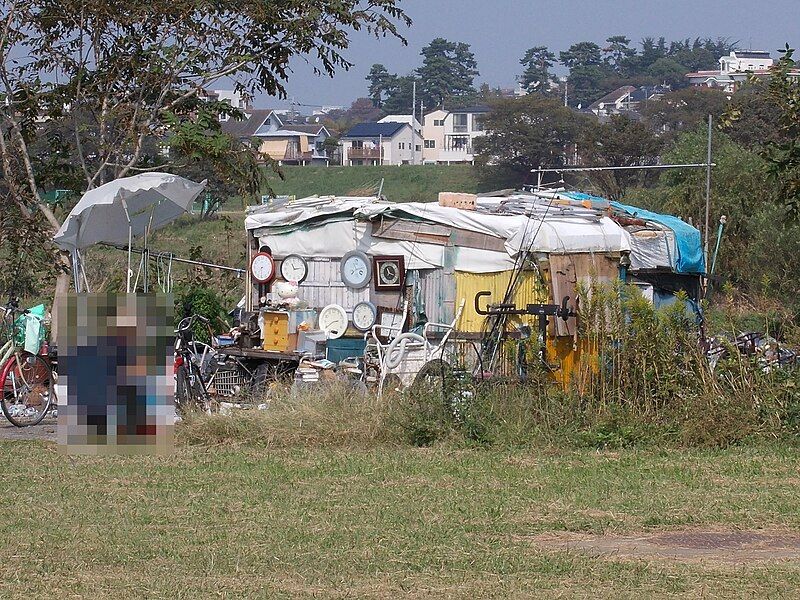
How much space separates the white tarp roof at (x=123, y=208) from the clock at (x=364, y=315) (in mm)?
2771

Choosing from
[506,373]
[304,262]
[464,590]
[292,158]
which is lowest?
[464,590]

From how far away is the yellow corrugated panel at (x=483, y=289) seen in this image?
14547 millimetres

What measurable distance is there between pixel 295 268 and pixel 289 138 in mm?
78536

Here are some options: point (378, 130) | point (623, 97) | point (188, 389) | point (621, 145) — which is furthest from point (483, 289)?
point (623, 97)

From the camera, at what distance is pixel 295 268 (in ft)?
52.2

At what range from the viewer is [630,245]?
1522cm

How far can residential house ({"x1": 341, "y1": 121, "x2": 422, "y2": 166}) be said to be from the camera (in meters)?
91.2

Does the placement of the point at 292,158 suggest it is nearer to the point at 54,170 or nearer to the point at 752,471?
the point at 54,170

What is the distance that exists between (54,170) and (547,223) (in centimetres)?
634

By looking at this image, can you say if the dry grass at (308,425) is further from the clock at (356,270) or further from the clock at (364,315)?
the clock at (356,270)

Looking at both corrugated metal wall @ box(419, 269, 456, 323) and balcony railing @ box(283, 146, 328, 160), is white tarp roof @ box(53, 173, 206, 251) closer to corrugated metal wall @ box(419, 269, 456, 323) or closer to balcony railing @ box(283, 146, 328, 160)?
corrugated metal wall @ box(419, 269, 456, 323)

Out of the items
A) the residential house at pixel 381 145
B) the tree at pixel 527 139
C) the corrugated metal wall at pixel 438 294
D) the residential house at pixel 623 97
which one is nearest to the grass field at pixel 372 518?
the corrugated metal wall at pixel 438 294

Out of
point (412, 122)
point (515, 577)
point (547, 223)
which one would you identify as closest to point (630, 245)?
point (547, 223)

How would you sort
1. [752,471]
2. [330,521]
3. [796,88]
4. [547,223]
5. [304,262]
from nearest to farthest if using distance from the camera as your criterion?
[330,521] → [752,471] → [796,88] → [547,223] → [304,262]
